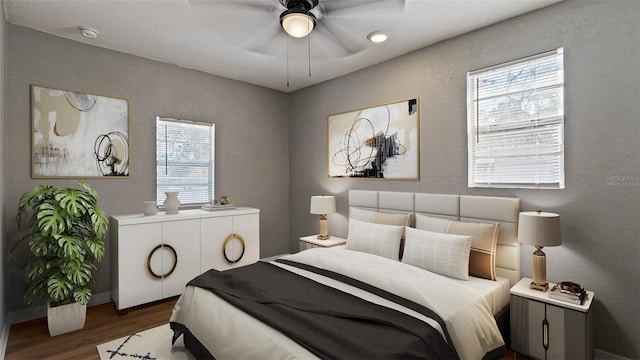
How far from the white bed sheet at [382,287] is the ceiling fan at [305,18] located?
68.0 inches

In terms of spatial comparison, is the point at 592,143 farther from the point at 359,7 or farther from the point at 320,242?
the point at 320,242

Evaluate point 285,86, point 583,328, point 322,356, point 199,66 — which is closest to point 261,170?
point 285,86

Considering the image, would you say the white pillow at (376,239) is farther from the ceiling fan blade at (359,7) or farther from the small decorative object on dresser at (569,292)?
the ceiling fan blade at (359,7)

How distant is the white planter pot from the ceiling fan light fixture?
115 inches

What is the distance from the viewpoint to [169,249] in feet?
11.1

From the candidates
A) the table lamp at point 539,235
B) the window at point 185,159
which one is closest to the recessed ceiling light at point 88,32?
the window at point 185,159

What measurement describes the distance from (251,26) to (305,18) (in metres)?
0.55

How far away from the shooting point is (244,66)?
3875 mm

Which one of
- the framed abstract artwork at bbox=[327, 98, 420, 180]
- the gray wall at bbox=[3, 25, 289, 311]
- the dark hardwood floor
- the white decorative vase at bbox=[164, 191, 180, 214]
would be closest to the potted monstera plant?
the dark hardwood floor

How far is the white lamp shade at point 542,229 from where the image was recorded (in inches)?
88.3

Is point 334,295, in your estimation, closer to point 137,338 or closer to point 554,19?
point 137,338

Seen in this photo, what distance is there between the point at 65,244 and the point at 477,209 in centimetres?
356

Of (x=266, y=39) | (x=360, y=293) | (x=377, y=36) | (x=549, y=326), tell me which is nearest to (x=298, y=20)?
(x=266, y=39)

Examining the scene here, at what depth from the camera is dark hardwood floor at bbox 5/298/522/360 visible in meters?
2.41
